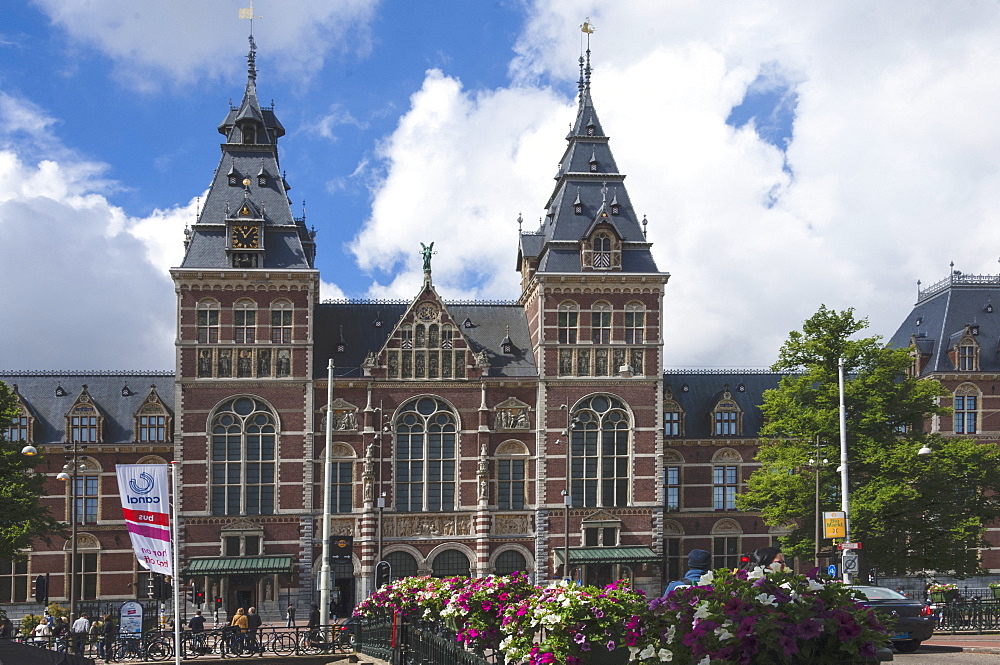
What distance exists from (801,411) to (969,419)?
17.1m

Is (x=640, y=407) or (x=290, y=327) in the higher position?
(x=290, y=327)

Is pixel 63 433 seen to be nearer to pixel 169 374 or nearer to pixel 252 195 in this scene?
pixel 169 374

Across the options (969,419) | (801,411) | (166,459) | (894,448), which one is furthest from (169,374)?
(969,419)

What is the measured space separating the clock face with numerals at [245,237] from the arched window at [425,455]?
1054cm

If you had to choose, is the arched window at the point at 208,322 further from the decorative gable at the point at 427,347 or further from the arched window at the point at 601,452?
the arched window at the point at 601,452

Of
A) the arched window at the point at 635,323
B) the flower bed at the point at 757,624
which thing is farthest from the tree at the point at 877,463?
the flower bed at the point at 757,624

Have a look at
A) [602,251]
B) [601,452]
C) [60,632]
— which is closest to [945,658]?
[60,632]

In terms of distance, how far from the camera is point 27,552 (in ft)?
169

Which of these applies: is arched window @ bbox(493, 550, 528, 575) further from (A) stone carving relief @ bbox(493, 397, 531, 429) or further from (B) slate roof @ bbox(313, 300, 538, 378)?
(B) slate roof @ bbox(313, 300, 538, 378)

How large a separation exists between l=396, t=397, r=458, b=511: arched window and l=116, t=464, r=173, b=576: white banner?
2934 cm

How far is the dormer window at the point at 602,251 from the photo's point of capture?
52.8 meters

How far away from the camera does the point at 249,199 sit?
52125 mm

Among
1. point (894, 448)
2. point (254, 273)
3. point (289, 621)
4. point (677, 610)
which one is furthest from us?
point (254, 273)

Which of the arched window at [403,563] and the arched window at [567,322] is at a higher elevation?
the arched window at [567,322]
